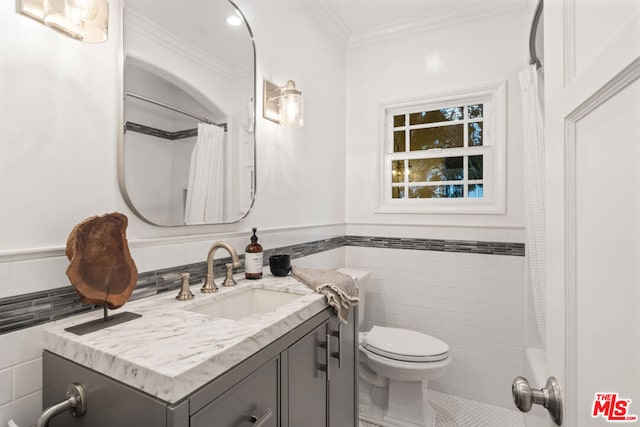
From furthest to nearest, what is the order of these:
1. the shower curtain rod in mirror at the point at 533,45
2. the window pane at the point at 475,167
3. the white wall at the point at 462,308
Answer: the window pane at the point at 475,167
the white wall at the point at 462,308
the shower curtain rod in mirror at the point at 533,45

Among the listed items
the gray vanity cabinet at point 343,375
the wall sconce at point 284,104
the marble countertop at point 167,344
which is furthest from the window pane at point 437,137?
the marble countertop at point 167,344

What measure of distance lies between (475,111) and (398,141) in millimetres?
594

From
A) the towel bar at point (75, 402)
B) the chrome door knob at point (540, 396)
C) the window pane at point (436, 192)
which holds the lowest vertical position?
the towel bar at point (75, 402)

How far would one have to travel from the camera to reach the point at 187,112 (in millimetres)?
1424

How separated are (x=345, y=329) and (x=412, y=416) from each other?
3.17 ft

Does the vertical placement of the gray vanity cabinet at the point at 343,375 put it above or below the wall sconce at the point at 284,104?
below

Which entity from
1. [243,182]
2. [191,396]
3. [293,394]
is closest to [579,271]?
[191,396]

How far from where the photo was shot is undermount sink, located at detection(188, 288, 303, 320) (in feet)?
4.45

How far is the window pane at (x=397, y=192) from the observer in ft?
8.84

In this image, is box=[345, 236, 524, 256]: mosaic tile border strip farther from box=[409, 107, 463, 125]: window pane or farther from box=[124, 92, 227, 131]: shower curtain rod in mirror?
box=[124, 92, 227, 131]: shower curtain rod in mirror

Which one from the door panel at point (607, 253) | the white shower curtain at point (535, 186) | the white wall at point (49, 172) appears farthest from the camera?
the white shower curtain at point (535, 186)

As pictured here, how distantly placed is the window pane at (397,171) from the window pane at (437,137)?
0.50 feet

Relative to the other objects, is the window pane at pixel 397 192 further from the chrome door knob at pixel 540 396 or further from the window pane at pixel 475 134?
the chrome door knob at pixel 540 396

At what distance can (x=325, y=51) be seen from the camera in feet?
8.28
